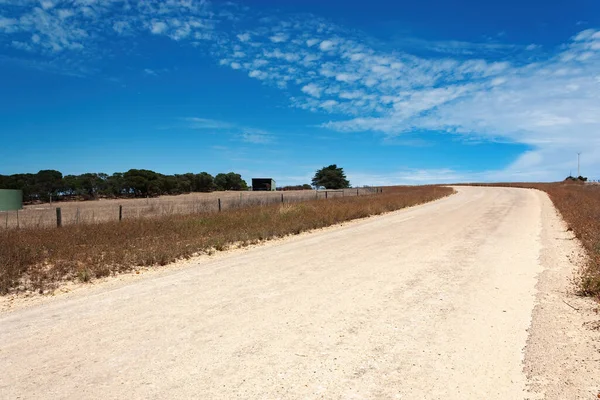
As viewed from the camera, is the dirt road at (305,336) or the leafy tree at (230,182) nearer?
the dirt road at (305,336)

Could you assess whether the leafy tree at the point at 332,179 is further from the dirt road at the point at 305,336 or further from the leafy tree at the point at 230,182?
the dirt road at the point at 305,336

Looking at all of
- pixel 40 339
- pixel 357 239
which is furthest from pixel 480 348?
pixel 357 239

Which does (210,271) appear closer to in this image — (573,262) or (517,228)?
(573,262)

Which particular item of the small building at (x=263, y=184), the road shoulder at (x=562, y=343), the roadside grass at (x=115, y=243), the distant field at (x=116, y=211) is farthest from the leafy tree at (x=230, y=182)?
the road shoulder at (x=562, y=343)

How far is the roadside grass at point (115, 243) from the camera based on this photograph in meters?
8.11

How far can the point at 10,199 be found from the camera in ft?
102

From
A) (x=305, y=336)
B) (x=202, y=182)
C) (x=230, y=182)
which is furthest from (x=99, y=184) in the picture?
(x=305, y=336)

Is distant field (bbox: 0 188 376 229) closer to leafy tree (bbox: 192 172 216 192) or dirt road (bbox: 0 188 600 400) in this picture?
dirt road (bbox: 0 188 600 400)

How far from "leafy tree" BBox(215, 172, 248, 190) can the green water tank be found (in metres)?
60.4

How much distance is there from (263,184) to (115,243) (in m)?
76.7

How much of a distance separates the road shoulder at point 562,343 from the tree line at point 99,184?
5683 cm

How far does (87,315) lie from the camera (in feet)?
18.0

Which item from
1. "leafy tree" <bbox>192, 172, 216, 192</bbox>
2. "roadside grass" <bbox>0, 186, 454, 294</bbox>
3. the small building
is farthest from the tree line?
"roadside grass" <bbox>0, 186, 454, 294</bbox>

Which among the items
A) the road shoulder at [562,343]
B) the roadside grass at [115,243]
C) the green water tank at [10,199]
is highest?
the green water tank at [10,199]
